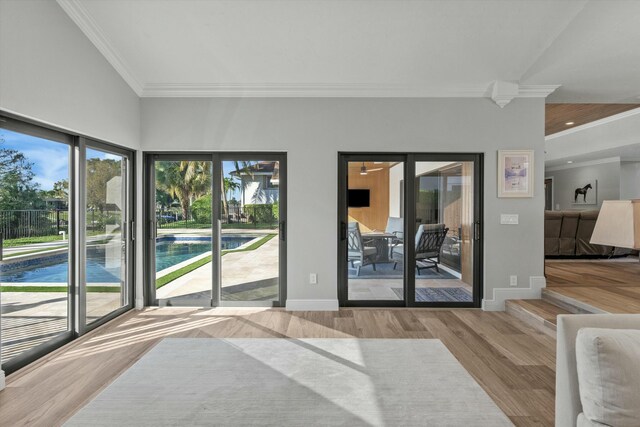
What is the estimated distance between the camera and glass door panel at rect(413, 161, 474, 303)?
4188 mm

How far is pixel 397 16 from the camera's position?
10.2 ft

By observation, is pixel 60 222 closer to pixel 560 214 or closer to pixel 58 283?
pixel 58 283

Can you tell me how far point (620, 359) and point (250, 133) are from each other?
3796 mm

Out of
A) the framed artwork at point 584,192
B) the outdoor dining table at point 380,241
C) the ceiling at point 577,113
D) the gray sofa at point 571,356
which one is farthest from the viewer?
the framed artwork at point 584,192

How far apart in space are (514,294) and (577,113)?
12.3ft

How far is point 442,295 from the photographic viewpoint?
4.22m

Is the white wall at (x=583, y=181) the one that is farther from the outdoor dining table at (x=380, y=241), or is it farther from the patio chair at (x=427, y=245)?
the outdoor dining table at (x=380, y=241)

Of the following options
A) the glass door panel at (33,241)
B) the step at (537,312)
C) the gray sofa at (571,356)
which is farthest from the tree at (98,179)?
the step at (537,312)

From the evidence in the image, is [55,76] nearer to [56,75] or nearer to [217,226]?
[56,75]

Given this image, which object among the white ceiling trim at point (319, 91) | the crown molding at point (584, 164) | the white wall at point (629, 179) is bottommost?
the white wall at point (629, 179)

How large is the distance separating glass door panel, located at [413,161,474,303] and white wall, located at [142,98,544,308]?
0.70ft

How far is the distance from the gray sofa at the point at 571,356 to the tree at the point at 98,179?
4.00 metres

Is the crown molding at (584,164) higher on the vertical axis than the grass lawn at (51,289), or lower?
higher

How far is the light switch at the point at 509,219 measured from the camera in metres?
4.09
